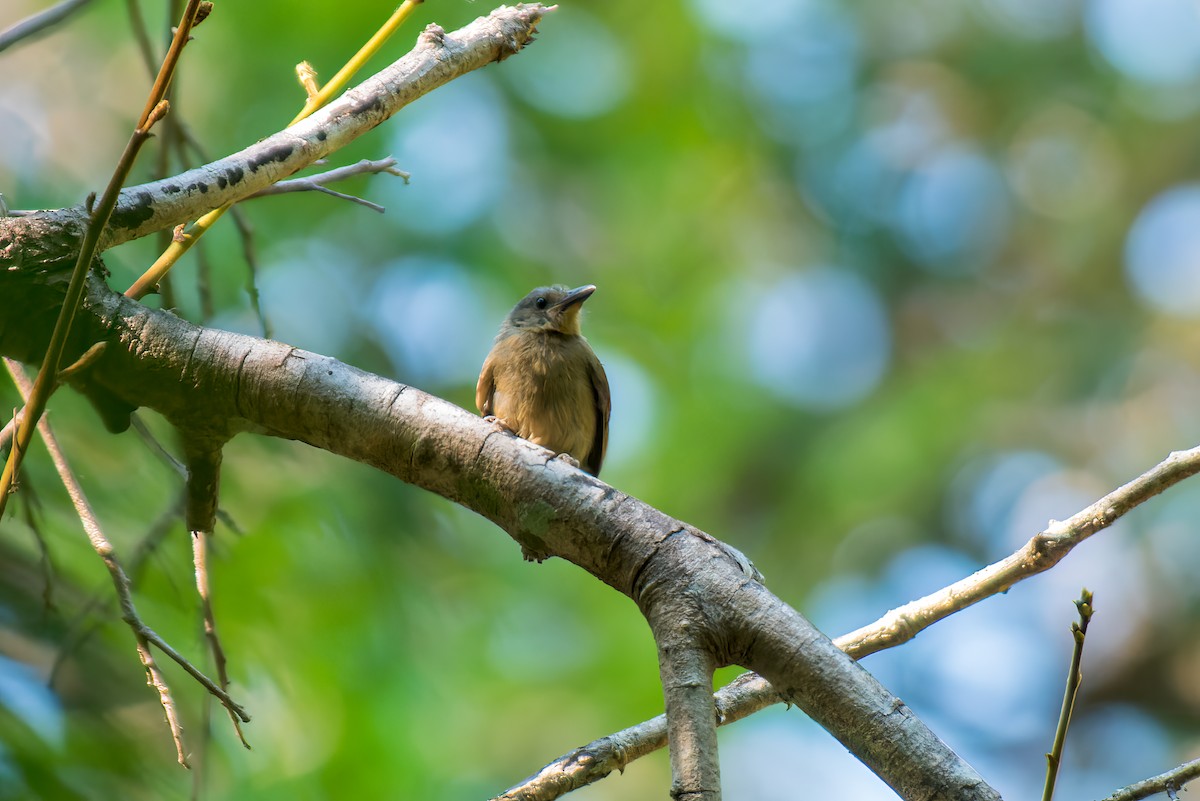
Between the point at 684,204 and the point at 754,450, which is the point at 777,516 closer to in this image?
the point at 754,450

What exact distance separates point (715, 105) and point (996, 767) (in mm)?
6030

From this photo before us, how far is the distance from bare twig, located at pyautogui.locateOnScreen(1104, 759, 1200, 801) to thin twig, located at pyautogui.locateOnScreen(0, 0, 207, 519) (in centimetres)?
172

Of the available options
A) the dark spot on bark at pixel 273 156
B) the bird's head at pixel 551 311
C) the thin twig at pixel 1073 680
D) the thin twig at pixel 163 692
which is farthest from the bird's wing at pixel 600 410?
the thin twig at pixel 1073 680

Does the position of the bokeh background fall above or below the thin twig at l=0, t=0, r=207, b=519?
above

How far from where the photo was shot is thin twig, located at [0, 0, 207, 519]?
5.00 feet

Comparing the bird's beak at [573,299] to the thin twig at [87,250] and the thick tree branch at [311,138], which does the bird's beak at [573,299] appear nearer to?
the thick tree branch at [311,138]

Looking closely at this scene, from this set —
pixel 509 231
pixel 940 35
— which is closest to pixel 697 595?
pixel 509 231

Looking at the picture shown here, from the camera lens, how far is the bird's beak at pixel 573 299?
5242 millimetres

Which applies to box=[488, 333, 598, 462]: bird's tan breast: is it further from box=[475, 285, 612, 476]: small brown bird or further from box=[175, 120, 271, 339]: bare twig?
box=[175, 120, 271, 339]: bare twig

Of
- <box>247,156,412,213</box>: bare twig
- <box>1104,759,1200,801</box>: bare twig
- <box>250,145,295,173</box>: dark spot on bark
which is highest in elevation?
<box>247,156,412,213</box>: bare twig

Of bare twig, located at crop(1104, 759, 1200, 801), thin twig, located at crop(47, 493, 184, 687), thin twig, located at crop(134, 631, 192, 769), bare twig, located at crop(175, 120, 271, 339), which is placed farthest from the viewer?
bare twig, located at crop(175, 120, 271, 339)

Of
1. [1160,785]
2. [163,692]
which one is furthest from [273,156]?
[1160,785]

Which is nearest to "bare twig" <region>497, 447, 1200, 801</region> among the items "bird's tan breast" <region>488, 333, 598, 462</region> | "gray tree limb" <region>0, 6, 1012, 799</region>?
"gray tree limb" <region>0, 6, 1012, 799</region>

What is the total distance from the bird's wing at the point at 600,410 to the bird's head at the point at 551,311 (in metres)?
0.37
